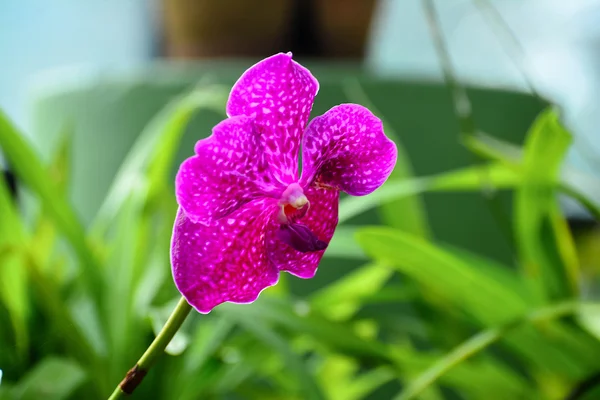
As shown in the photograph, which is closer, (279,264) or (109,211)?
(279,264)

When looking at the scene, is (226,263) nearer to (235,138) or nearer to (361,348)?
(235,138)

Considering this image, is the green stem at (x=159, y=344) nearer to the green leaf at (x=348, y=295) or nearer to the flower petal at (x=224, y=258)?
the flower petal at (x=224, y=258)

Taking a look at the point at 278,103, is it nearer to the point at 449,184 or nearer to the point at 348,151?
the point at 348,151

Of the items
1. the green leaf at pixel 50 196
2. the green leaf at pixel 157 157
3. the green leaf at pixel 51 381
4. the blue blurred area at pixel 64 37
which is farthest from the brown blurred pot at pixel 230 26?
the green leaf at pixel 51 381

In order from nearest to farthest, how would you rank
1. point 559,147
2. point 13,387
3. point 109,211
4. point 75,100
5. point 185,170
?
point 185,170, point 13,387, point 559,147, point 109,211, point 75,100

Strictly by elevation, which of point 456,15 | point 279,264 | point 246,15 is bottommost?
point 456,15

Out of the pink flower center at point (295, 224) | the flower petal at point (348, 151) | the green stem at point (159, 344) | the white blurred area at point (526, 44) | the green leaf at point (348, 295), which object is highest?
the flower petal at point (348, 151)

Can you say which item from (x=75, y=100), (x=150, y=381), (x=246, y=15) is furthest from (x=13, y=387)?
(x=246, y=15)
